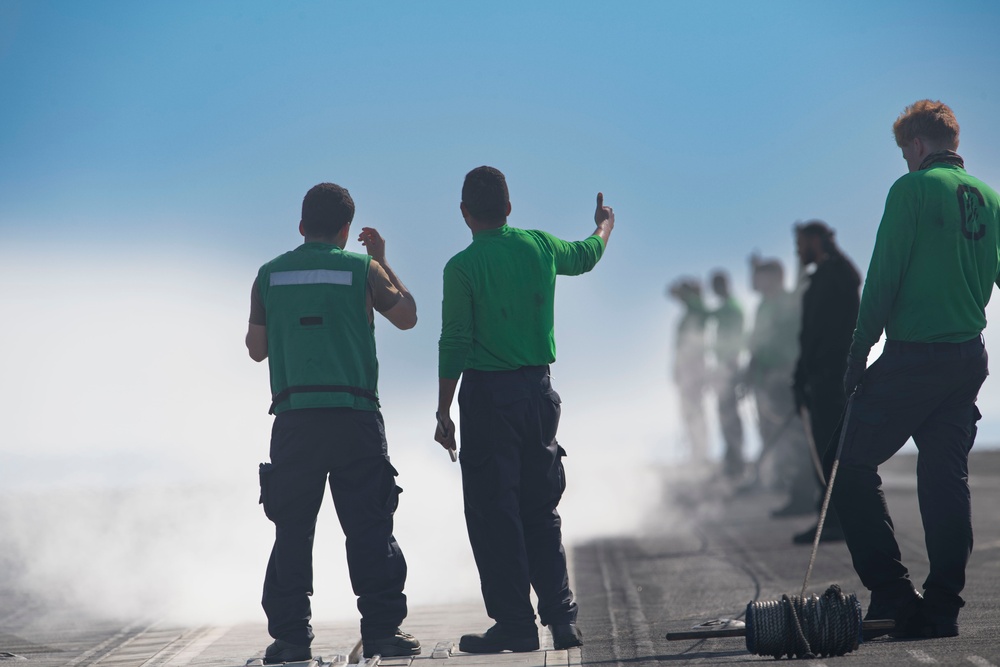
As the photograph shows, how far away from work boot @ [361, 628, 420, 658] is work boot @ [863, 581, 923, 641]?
1.86 metres

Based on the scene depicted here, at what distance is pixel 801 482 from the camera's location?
483 inches

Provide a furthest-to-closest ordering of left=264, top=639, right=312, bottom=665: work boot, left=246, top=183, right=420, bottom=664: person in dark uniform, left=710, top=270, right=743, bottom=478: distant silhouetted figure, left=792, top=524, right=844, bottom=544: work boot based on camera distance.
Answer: left=710, top=270, right=743, bottom=478: distant silhouetted figure
left=792, top=524, right=844, bottom=544: work boot
left=246, top=183, right=420, bottom=664: person in dark uniform
left=264, top=639, right=312, bottom=665: work boot

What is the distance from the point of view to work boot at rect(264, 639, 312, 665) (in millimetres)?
5211

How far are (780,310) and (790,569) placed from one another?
258 inches

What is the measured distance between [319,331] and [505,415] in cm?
87

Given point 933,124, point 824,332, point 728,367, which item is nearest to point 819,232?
point 824,332

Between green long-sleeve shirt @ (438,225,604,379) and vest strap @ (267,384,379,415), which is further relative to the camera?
green long-sleeve shirt @ (438,225,604,379)

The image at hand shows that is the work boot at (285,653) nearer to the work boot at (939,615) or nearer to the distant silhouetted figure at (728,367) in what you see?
the work boot at (939,615)

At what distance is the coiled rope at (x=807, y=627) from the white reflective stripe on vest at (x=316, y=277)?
217 centimetres

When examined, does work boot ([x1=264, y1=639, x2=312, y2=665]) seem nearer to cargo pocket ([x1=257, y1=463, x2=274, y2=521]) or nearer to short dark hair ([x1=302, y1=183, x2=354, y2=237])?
cargo pocket ([x1=257, y1=463, x2=274, y2=521])

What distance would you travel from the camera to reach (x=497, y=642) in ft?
17.9

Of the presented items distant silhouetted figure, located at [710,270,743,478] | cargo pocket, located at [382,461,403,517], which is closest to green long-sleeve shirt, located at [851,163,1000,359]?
cargo pocket, located at [382,461,403,517]

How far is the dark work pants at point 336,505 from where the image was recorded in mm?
5336

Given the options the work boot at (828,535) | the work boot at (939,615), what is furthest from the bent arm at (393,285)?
the work boot at (828,535)
